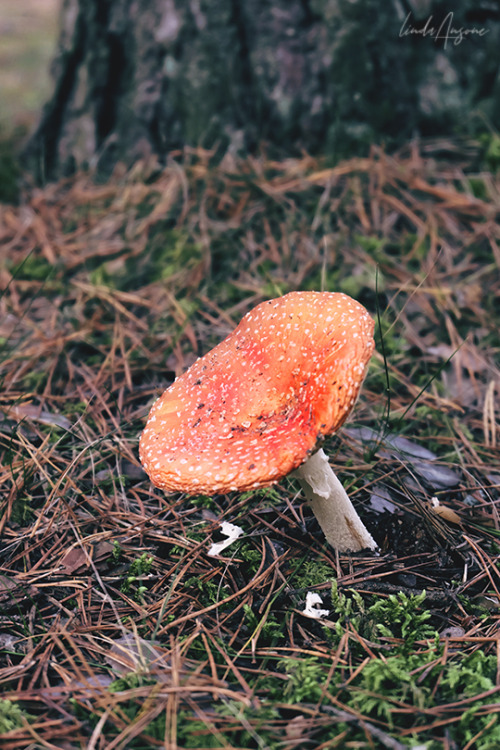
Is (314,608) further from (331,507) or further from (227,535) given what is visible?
(227,535)

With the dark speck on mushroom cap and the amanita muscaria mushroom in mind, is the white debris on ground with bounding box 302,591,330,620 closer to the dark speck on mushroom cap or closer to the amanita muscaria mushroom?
the amanita muscaria mushroom

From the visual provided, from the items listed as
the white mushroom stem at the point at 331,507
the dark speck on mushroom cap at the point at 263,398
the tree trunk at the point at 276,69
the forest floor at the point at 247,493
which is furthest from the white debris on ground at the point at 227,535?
the tree trunk at the point at 276,69

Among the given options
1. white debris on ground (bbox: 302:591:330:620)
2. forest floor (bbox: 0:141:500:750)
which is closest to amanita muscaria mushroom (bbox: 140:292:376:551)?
white debris on ground (bbox: 302:591:330:620)

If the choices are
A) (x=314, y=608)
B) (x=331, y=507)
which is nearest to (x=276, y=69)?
(x=331, y=507)

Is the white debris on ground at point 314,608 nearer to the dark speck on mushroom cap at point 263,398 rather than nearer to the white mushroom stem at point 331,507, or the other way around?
the white mushroom stem at point 331,507

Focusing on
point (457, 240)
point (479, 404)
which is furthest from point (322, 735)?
point (457, 240)
